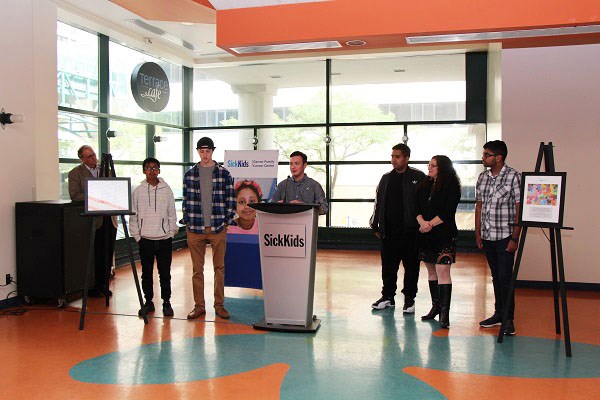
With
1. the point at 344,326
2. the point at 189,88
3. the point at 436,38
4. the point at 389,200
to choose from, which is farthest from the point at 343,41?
the point at 189,88

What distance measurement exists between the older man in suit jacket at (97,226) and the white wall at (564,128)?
4928mm

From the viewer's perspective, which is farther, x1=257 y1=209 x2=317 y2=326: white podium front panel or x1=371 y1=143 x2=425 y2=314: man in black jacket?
x1=371 y1=143 x2=425 y2=314: man in black jacket

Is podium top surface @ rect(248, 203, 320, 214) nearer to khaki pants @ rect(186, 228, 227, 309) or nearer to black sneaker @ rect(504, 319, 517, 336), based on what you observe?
khaki pants @ rect(186, 228, 227, 309)

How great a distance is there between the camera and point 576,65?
689cm

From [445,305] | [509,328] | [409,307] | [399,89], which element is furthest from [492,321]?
[399,89]

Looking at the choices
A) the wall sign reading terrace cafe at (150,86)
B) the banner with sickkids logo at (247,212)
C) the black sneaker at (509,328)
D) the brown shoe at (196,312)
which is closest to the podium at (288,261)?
the brown shoe at (196,312)

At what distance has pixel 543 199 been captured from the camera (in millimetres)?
4672

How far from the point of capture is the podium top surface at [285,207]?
492 centimetres

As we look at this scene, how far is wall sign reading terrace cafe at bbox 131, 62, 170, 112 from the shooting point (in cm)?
923

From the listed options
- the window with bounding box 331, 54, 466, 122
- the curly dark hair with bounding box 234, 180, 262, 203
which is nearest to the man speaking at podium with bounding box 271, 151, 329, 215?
the curly dark hair with bounding box 234, 180, 262, 203

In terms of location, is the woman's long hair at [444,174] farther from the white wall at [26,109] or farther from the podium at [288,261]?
the white wall at [26,109]

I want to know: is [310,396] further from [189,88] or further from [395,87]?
[189,88]

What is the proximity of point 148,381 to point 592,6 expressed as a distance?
4.86 metres

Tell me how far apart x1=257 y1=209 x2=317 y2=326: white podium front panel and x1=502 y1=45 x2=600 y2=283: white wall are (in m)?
3.43
